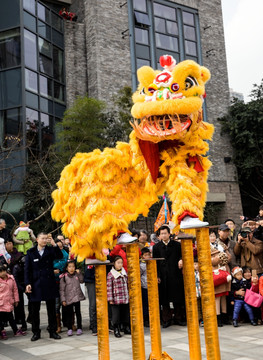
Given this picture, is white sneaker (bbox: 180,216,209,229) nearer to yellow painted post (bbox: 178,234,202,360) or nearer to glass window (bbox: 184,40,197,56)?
yellow painted post (bbox: 178,234,202,360)

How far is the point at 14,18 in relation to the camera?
13.1m

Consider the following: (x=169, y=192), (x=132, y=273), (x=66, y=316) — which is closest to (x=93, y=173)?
(x=169, y=192)

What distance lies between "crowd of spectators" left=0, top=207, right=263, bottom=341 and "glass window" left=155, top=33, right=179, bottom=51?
39.7 ft

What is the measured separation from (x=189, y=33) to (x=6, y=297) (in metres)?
14.8

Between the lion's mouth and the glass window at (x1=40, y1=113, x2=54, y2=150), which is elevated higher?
the glass window at (x1=40, y1=113, x2=54, y2=150)

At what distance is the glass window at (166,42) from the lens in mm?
16484

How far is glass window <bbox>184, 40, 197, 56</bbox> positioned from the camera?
56.1ft

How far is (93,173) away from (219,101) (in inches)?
616

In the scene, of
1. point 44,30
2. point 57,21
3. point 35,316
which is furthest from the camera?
point 57,21

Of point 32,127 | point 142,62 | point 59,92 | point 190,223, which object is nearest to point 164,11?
point 142,62

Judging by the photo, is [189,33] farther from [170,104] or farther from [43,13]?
[170,104]

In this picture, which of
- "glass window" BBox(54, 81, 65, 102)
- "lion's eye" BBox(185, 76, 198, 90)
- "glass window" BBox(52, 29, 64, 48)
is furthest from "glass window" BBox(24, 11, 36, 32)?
"lion's eye" BBox(185, 76, 198, 90)

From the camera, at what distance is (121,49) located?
15.5 meters

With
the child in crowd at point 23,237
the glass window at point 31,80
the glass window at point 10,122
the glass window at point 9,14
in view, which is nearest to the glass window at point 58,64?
the glass window at point 31,80
